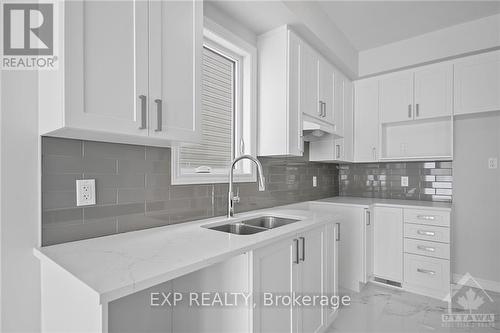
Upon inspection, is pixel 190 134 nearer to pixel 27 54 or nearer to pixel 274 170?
pixel 27 54

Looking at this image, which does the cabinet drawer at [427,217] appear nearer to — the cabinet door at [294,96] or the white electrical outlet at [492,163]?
the white electrical outlet at [492,163]

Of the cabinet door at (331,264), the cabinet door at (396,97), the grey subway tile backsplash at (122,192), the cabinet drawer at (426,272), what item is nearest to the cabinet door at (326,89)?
the grey subway tile backsplash at (122,192)

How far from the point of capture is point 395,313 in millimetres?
2352

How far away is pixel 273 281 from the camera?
1.42m

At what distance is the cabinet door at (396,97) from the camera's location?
308 centimetres

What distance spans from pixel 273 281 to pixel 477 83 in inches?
114

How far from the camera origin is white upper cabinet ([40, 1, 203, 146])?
3.25 feet

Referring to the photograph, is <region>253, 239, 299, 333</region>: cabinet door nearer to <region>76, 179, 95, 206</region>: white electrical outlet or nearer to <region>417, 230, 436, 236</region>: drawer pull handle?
<region>76, 179, 95, 206</region>: white electrical outlet

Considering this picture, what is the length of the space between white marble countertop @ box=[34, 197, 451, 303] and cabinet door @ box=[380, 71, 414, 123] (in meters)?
2.28

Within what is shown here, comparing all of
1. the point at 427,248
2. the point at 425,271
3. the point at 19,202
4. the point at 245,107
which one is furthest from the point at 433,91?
the point at 19,202

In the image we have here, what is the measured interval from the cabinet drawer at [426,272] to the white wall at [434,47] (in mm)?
2073

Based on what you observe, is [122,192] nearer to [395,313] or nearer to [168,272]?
[168,272]

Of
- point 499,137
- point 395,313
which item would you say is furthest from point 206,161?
point 499,137

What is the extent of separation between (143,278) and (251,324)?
26.4 inches
